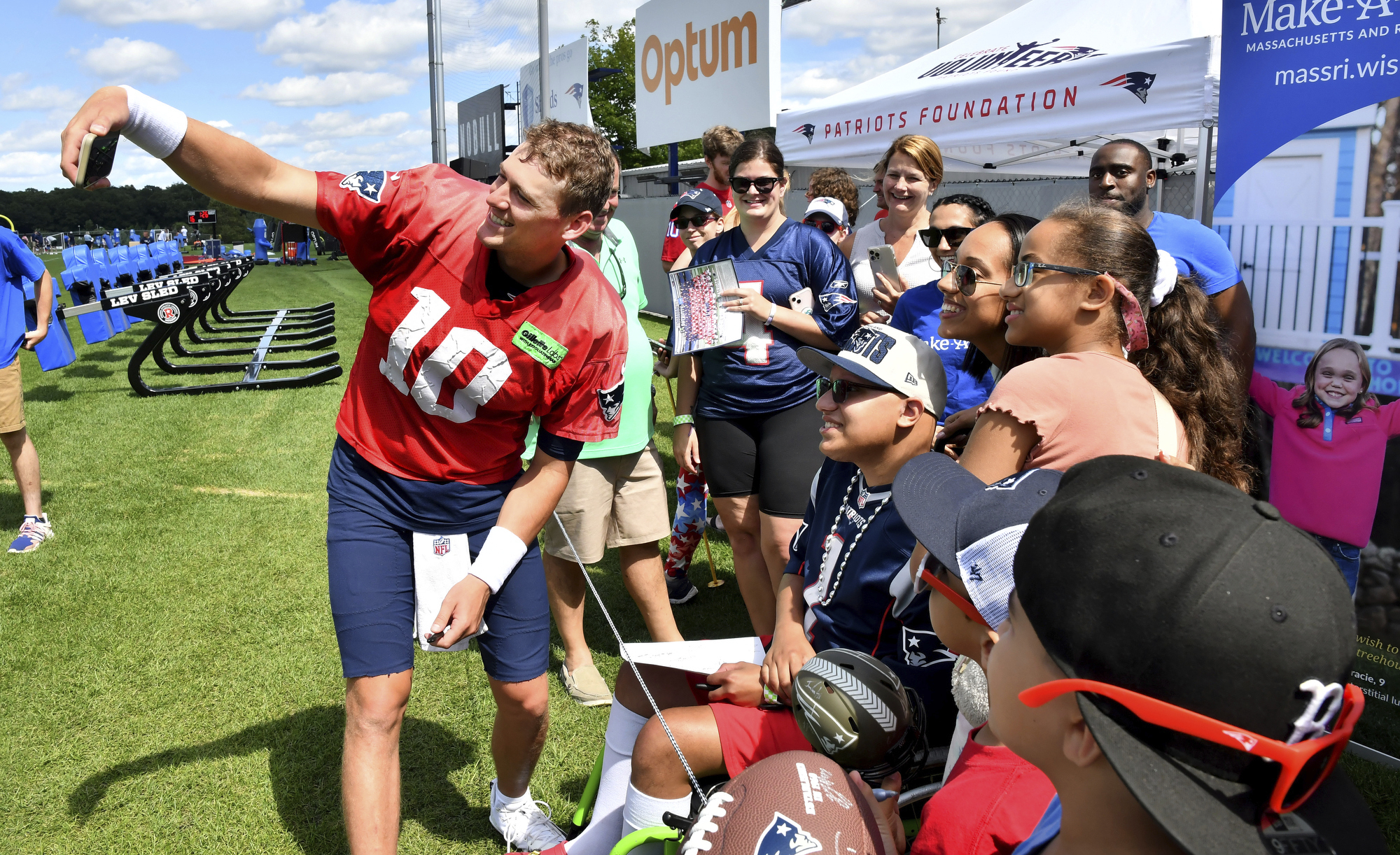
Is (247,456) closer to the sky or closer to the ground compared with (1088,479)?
closer to the ground

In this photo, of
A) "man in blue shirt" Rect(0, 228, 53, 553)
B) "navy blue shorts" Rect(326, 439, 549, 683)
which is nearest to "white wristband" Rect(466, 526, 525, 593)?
"navy blue shorts" Rect(326, 439, 549, 683)

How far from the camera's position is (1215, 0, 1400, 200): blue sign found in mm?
3082

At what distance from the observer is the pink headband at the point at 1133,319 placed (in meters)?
2.15

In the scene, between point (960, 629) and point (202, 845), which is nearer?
point (960, 629)

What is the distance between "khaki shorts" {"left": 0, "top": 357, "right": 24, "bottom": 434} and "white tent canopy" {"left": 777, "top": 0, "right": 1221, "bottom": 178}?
225 inches

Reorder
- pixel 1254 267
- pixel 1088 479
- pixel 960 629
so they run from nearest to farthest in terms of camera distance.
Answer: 1. pixel 1088 479
2. pixel 960 629
3. pixel 1254 267

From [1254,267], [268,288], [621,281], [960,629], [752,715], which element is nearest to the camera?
[960,629]

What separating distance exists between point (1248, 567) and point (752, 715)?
156 cm

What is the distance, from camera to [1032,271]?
2.22m

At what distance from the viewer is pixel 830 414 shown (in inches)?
103

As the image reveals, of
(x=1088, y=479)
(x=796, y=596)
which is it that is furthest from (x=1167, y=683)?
(x=796, y=596)

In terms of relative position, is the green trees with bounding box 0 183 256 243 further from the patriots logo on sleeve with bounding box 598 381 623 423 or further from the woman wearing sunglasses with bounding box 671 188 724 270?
the patriots logo on sleeve with bounding box 598 381 623 423

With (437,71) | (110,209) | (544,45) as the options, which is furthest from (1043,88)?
(110,209)

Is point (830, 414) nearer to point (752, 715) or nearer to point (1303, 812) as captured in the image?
point (752, 715)
